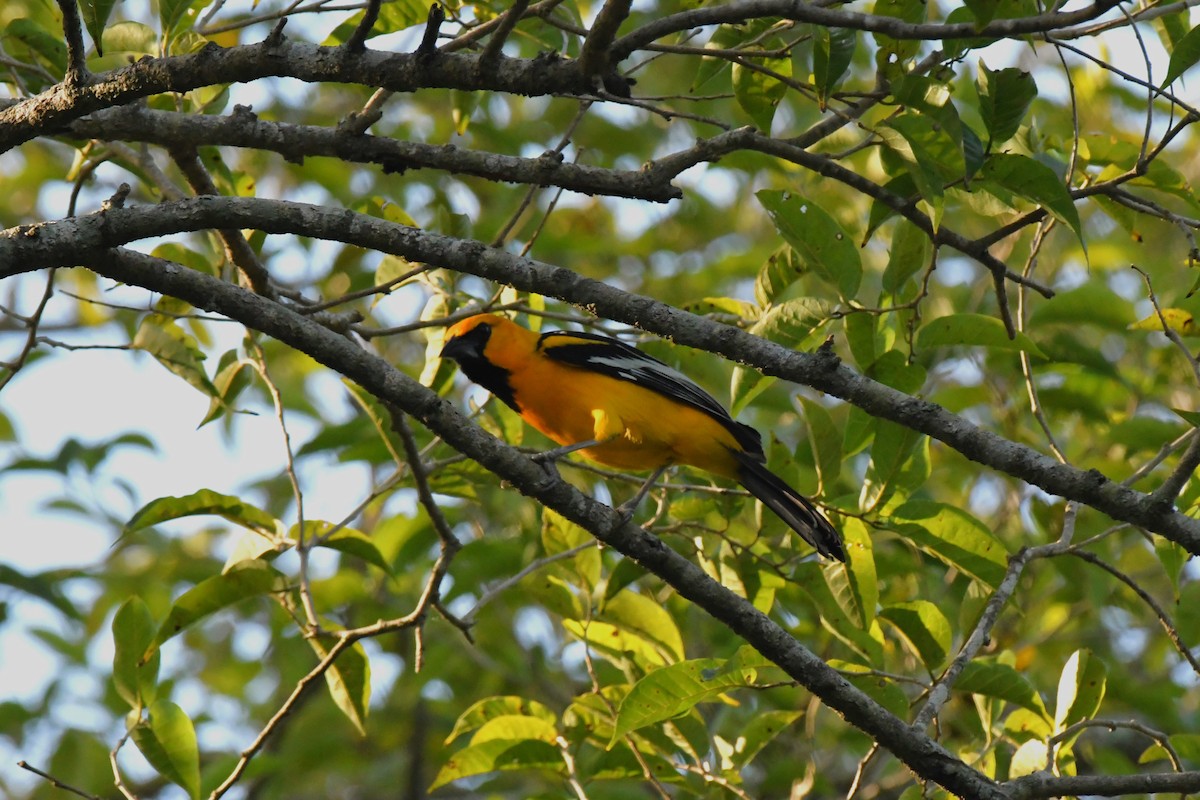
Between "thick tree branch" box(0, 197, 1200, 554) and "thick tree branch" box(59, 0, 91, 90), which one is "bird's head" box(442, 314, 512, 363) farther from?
"thick tree branch" box(59, 0, 91, 90)

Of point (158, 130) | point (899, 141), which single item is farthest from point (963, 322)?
point (158, 130)

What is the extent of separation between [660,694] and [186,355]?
7.26 feet

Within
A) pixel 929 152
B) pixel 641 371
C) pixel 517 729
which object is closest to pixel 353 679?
pixel 517 729

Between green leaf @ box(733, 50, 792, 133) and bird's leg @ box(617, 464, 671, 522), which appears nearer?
green leaf @ box(733, 50, 792, 133)

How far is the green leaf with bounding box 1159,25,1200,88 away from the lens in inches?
140

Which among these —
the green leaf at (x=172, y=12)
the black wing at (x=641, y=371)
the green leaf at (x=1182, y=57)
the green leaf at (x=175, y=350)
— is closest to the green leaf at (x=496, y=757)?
the black wing at (x=641, y=371)

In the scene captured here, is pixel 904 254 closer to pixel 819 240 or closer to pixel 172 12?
pixel 819 240

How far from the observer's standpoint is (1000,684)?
4.13m

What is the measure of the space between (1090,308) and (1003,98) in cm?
285

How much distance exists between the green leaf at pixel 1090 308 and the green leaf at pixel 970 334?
7.02 ft

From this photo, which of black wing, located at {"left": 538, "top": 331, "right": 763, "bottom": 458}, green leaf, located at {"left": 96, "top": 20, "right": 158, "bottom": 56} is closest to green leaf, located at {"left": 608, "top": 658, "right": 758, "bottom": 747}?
black wing, located at {"left": 538, "top": 331, "right": 763, "bottom": 458}

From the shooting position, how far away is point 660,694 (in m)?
3.77

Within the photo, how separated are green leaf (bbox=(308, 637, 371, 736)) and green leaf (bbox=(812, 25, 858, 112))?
2.59m

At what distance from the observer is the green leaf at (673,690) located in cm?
375
